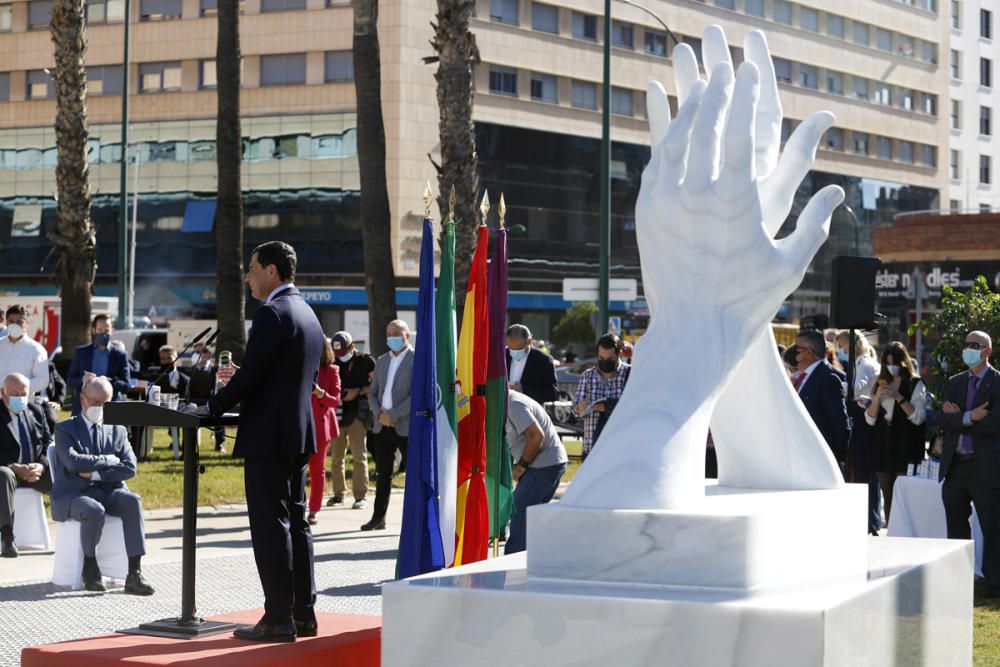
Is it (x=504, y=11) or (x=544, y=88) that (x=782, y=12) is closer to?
(x=544, y=88)

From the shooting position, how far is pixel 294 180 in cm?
6028

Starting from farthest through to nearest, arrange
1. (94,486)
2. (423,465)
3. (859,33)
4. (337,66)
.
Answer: (859,33)
(337,66)
(94,486)
(423,465)

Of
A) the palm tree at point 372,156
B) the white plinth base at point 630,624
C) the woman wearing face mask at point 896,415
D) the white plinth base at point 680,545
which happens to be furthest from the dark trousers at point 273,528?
the palm tree at point 372,156

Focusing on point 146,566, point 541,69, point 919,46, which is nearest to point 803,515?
point 146,566

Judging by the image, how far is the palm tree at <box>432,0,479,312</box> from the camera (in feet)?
71.1

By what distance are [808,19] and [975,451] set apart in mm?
64854

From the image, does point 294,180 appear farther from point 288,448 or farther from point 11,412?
point 288,448

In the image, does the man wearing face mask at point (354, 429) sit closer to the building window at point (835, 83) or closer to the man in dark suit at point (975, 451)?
the man in dark suit at point (975, 451)

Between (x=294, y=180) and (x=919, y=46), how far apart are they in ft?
Result: 122

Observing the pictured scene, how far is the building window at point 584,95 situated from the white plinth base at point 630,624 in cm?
5815

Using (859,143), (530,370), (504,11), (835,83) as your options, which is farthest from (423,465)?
(859,143)

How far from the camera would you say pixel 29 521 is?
43.1ft

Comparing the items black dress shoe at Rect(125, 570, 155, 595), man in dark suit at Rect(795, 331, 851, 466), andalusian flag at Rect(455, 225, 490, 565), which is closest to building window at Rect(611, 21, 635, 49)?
man in dark suit at Rect(795, 331, 851, 466)

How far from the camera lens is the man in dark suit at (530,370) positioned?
1551 centimetres
